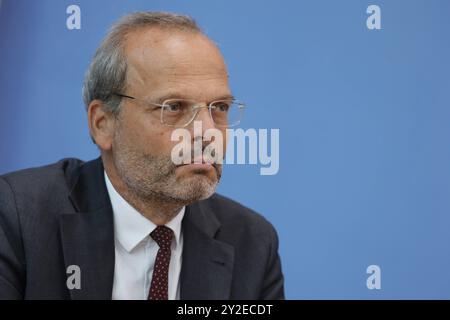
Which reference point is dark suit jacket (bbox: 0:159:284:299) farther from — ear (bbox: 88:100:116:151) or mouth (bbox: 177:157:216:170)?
mouth (bbox: 177:157:216:170)

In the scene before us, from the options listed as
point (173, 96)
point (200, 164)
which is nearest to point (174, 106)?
point (173, 96)

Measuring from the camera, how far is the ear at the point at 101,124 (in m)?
1.42

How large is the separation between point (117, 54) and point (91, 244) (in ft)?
1.26

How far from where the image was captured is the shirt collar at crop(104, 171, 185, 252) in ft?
4.41

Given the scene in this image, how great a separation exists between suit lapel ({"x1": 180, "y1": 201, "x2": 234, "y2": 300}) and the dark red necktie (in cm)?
4

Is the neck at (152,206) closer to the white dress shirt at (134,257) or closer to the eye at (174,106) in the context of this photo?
the white dress shirt at (134,257)

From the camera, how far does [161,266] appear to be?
4.38 ft

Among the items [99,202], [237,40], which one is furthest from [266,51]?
[99,202]

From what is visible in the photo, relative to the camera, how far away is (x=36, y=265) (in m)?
1.27

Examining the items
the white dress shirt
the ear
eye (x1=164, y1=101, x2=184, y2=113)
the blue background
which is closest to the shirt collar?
the white dress shirt

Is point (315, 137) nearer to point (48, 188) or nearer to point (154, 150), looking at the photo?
point (154, 150)

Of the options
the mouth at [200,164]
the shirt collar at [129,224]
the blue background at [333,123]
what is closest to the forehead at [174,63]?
the mouth at [200,164]
